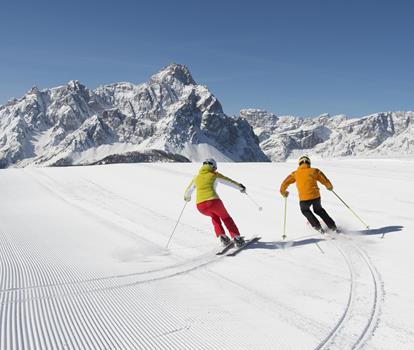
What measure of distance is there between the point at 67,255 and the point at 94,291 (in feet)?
7.68

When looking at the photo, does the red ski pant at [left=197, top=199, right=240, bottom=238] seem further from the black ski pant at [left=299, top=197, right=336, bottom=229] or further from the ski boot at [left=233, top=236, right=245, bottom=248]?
the black ski pant at [left=299, top=197, right=336, bottom=229]

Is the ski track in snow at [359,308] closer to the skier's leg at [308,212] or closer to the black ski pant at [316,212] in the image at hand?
the black ski pant at [316,212]

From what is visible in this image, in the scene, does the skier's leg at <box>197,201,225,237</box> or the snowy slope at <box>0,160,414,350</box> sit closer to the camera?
the snowy slope at <box>0,160,414,350</box>

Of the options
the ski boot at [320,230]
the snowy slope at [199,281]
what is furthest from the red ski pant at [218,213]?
the ski boot at [320,230]

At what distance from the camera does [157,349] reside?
4070 millimetres

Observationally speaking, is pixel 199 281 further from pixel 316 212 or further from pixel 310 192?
pixel 310 192

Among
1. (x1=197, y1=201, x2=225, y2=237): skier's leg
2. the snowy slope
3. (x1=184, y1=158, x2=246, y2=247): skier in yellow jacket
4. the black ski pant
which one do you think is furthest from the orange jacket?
(x1=197, y1=201, x2=225, y2=237): skier's leg

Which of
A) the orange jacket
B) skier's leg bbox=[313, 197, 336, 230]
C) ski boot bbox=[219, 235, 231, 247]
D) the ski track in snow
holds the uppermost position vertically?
the orange jacket

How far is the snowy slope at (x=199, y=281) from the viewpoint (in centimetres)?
436

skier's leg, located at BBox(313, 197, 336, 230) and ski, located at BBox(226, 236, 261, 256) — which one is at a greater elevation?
skier's leg, located at BBox(313, 197, 336, 230)

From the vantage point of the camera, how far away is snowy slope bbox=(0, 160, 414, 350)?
4359mm

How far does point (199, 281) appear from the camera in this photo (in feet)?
20.7

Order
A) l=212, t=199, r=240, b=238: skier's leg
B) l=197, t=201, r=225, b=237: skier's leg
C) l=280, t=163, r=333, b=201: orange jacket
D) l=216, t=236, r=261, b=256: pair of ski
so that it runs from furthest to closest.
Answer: l=280, t=163, r=333, b=201: orange jacket → l=197, t=201, r=225, b=237: skier's leg → l=212, t=199, r=240, b=238: skier's leg → l=216, t=236, r=261, b=256: pair of ski

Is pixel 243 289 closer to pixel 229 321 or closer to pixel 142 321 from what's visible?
pixel 229 321
